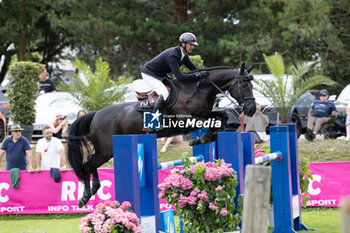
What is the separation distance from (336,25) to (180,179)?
1654 centimetres

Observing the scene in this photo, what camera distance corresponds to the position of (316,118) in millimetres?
12680

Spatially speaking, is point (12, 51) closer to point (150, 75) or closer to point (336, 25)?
point (336, 25)

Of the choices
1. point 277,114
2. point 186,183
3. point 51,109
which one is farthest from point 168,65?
point 51,109

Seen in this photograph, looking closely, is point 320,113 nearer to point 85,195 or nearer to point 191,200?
point 85,195

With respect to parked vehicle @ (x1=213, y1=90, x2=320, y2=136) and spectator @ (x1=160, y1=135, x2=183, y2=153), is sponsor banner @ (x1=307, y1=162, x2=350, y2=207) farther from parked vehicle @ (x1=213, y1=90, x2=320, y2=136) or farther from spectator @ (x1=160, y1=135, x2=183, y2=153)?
parked vehicle @ (x1=213, y1=90, x2=320, y2=136)

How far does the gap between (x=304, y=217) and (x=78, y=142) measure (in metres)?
3.60

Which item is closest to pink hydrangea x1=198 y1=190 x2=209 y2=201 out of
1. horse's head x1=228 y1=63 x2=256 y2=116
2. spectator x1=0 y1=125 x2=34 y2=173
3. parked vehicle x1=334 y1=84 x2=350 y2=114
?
horse's head x1=228 y1=63 x2=256 y2=116

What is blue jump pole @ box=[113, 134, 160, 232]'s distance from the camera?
13.3 ft

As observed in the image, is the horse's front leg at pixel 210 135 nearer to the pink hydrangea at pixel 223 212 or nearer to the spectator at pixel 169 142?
the pink hydrangea at pixel 223 212

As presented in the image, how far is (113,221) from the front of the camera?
3861 mm

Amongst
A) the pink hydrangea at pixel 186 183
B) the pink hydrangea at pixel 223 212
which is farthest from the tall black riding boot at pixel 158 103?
the pink hydrangea at pixel 223 212

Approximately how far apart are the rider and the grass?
893mm

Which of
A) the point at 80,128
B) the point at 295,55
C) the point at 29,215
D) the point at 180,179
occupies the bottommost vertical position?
the point at 29,215

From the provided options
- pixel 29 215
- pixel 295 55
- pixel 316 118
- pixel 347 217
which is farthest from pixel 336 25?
pixel 347 217
